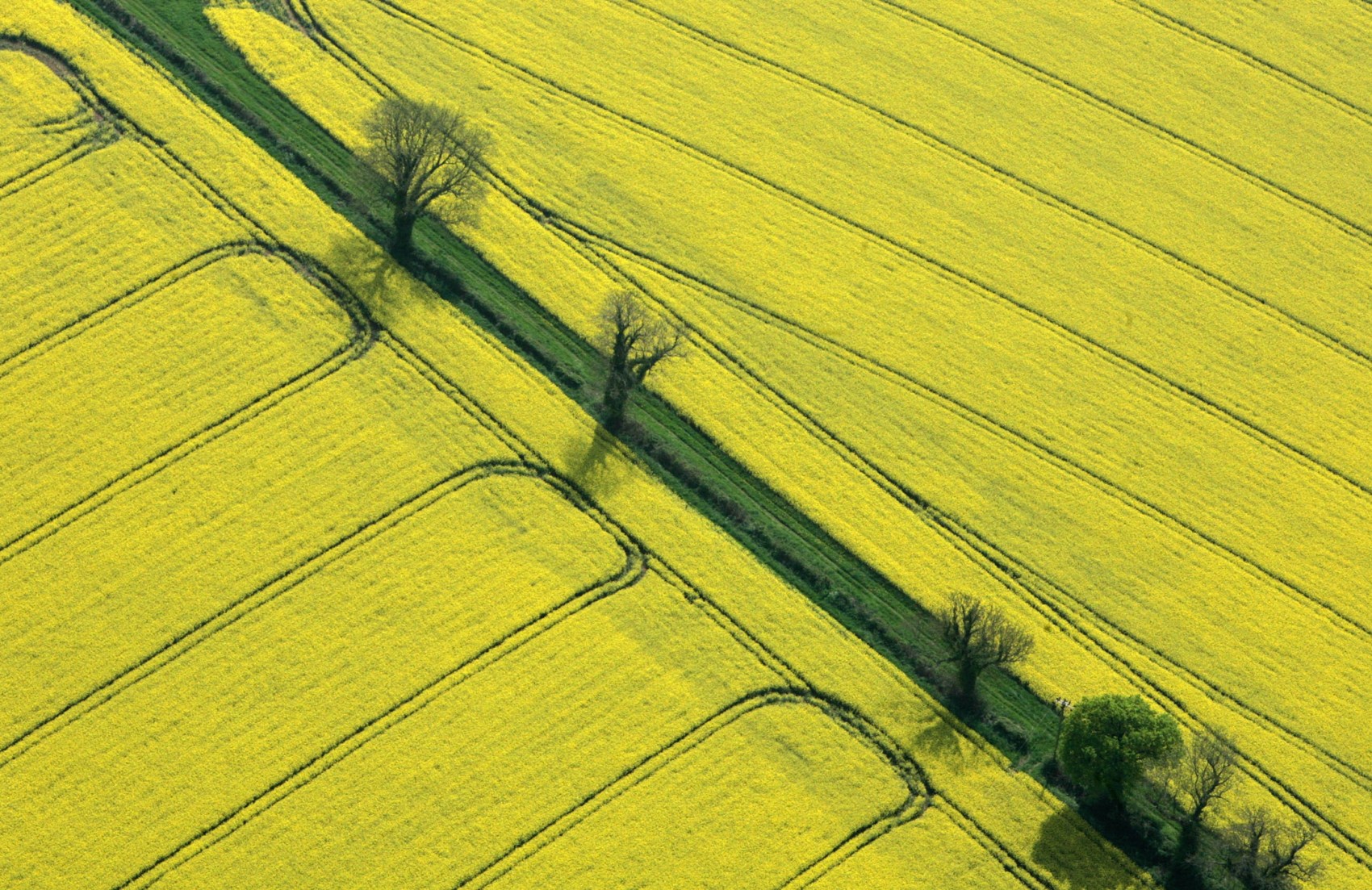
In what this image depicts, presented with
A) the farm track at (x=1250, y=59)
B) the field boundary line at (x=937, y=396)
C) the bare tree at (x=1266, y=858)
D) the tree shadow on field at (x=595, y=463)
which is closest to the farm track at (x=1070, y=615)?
the bare tree at (x=1266, y=858)

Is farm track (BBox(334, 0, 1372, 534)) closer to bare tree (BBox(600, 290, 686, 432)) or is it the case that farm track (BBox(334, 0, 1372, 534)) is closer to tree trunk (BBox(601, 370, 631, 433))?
bare tree (BBox(600, 290, 686, 432))

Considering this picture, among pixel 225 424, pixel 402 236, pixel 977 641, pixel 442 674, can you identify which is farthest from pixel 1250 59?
pixel 225 424

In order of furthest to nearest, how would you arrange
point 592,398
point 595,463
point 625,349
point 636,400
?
point 636,400, point 592,398, point 625,349, point 595,463

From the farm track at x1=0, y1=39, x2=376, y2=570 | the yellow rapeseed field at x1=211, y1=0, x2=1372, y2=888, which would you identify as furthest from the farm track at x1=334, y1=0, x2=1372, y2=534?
the farm track at x1=0, y1=39, x2=376, y2=570

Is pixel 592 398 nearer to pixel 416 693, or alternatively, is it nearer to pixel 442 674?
pixel 442 674

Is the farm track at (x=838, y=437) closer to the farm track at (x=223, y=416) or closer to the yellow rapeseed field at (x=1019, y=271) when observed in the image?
the yellow rapeseed field at (x=1019, y=271)
